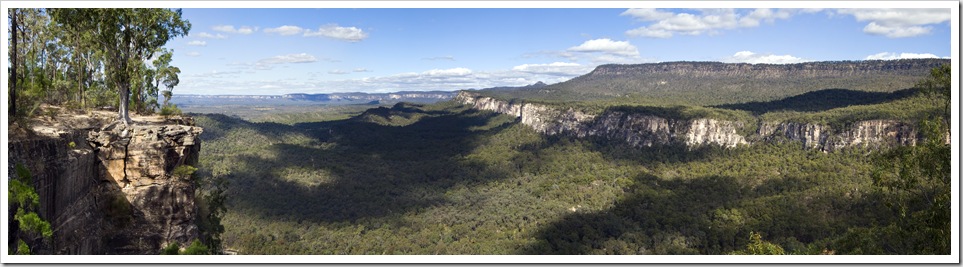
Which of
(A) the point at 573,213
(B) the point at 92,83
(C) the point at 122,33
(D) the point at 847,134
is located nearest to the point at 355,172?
(A) the point at 573,213

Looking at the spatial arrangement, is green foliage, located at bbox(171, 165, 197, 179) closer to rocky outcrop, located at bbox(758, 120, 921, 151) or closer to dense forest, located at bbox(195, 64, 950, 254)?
dense forest, located at bbox(195, 64, 950, 254)

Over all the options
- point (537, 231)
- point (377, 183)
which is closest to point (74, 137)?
point (537, 231)

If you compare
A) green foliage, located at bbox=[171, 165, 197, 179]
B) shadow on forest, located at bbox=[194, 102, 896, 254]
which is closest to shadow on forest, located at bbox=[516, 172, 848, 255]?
shadow on forest, located at bbox=[194, 102, 896, 254]

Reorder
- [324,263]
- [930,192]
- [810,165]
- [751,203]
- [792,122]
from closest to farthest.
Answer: [324,263]
[930,192]
[751,203]
[810,165]
[792,122]

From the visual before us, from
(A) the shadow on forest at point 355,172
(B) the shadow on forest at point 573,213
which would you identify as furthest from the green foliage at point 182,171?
(A) the shadow on forest at point 355,172

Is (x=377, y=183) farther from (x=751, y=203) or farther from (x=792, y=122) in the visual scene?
(x=792, y=122)

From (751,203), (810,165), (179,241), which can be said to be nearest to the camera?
(179,241)

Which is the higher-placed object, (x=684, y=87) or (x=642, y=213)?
(x=684, y=87)
